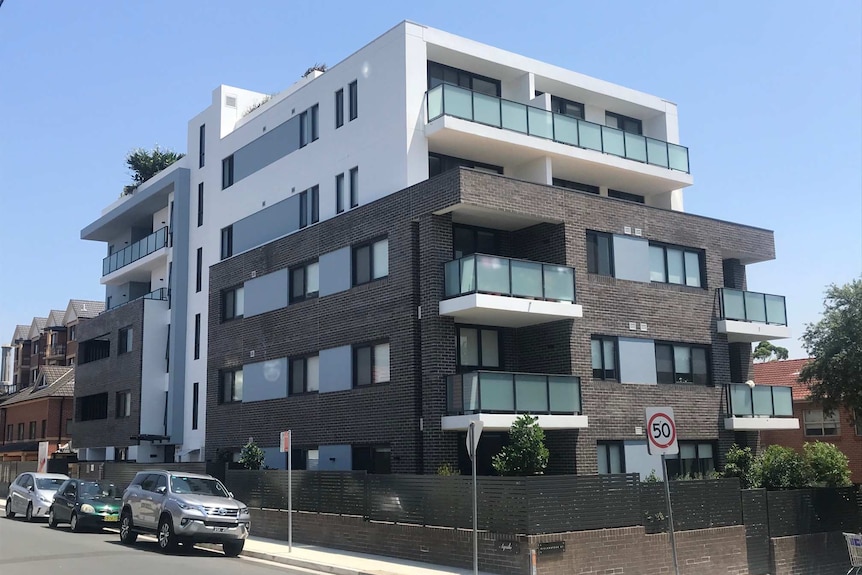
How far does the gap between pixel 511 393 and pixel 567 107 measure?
12162 mm

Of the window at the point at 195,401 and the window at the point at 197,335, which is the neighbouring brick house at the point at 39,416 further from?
the window at the point at 197,335

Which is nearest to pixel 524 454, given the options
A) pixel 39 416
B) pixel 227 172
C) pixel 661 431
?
pixel 661 431

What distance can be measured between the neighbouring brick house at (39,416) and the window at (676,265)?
39002 millimetres

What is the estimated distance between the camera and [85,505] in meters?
25.1

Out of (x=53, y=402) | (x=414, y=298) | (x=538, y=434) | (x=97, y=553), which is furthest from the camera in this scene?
(x=53, y=402)

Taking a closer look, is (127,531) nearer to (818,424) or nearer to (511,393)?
(511,393)

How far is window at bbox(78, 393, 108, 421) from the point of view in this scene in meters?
43.3

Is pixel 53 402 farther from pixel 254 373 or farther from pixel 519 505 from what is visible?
pixel 519 505

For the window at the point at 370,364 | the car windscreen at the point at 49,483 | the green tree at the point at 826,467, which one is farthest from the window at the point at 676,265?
the car windscreen at the point at 49,483

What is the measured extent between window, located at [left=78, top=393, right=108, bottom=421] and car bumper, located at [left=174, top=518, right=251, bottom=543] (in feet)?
81.5

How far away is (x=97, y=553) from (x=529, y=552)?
31.0ft

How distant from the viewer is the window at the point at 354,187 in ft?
91.8

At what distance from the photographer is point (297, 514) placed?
23047 mm

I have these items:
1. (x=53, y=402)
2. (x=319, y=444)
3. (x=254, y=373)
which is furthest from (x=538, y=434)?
(x=53, y=402)
